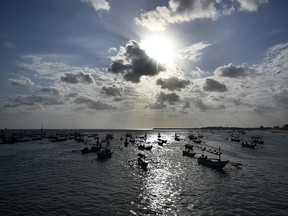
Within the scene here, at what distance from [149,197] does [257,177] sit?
102 feet

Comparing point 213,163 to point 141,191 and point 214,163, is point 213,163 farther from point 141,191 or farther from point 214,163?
point 141,191

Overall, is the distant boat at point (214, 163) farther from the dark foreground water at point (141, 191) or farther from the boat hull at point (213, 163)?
the dark foreground water at point (141, 191)

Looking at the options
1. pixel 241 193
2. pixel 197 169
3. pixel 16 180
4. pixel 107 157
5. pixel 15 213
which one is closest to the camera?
pixel 15 213

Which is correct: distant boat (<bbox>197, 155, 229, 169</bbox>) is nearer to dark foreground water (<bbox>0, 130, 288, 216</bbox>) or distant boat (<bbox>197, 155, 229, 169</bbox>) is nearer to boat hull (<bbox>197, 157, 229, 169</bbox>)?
boat hull (<bbox>197, 157, 229, 169</bbox>)

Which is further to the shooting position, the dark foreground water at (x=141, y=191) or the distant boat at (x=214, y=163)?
the distant boat at (x=214, y=163)

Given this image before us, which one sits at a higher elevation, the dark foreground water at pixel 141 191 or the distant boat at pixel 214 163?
the distant boat at pixel 214 163

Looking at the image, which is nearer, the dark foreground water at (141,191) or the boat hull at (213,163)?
the dark foreground water at (141,191)

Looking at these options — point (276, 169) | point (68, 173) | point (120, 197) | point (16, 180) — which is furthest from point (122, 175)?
point (276, 169)

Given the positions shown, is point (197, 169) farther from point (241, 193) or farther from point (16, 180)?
point (16, 180)

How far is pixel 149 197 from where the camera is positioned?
4425cm

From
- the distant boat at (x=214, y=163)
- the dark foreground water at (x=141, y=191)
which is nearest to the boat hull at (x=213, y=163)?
the distant boat at (x=214, y=163)

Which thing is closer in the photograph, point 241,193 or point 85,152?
point 241,193

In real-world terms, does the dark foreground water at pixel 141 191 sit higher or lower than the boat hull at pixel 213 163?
lower

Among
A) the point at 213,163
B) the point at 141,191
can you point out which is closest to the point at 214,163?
the point at 213,163
